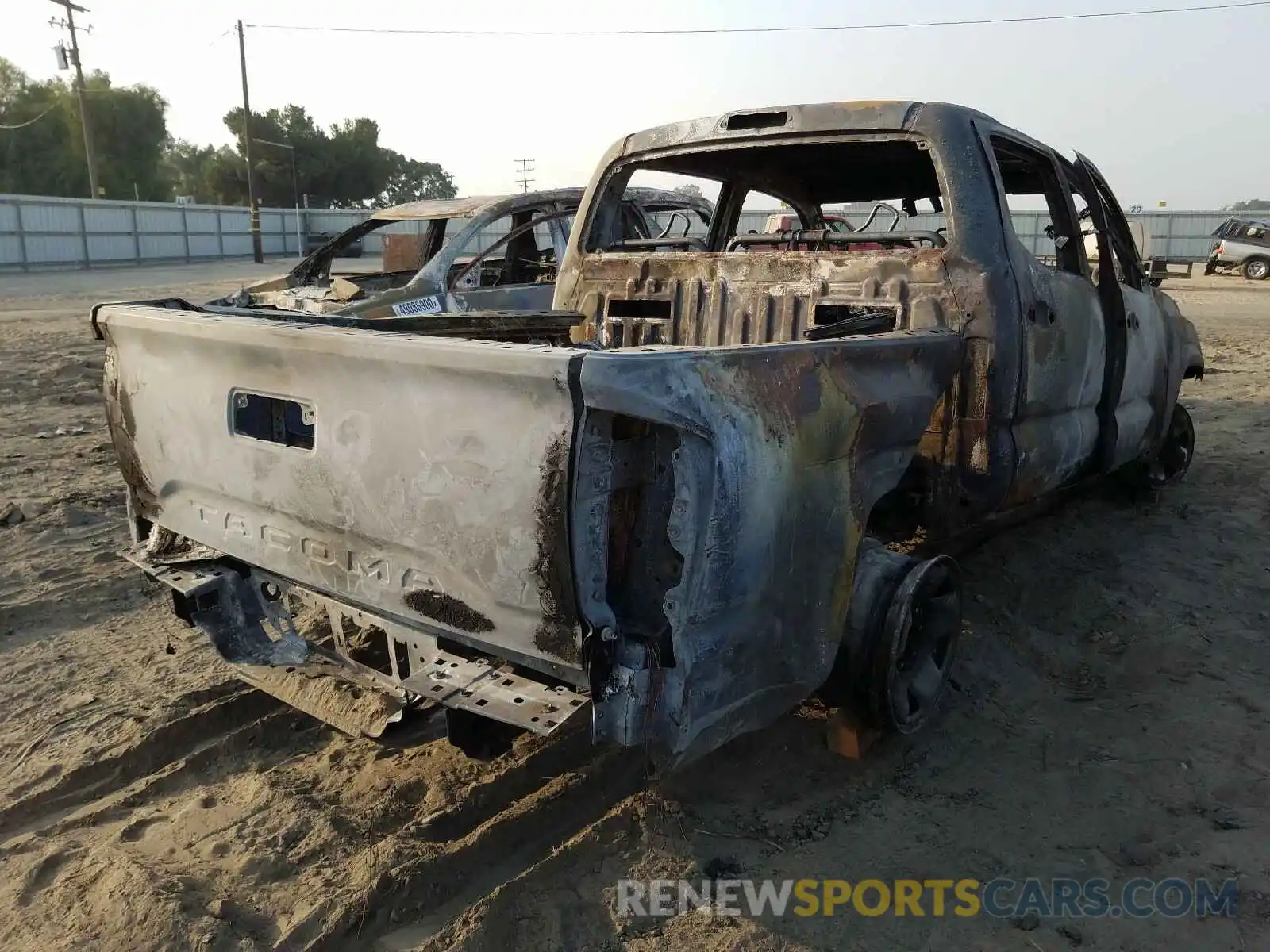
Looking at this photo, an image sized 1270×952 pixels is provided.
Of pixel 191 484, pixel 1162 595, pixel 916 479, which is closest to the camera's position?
pixel 191 484

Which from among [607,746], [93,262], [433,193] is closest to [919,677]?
[607,746]

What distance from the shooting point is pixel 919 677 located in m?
3.27

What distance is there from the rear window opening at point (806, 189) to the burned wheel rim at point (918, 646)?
4.24ft

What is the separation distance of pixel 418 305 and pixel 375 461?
501cm

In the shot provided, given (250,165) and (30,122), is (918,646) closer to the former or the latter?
(250,165)

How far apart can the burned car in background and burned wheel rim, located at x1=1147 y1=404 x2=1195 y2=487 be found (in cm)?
→ 358

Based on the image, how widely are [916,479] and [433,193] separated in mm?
64514

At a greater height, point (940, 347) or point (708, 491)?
point (940, 347)

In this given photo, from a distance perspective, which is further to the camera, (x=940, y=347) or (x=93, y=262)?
(x=93, y=262)

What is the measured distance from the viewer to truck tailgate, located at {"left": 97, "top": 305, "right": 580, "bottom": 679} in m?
2.14

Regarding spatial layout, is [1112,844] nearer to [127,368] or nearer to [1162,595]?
[1162,595]

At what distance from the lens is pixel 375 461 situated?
2.40 m

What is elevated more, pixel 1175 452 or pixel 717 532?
pixel 717 532

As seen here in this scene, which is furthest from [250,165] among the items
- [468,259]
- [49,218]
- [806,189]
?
[806,189]
